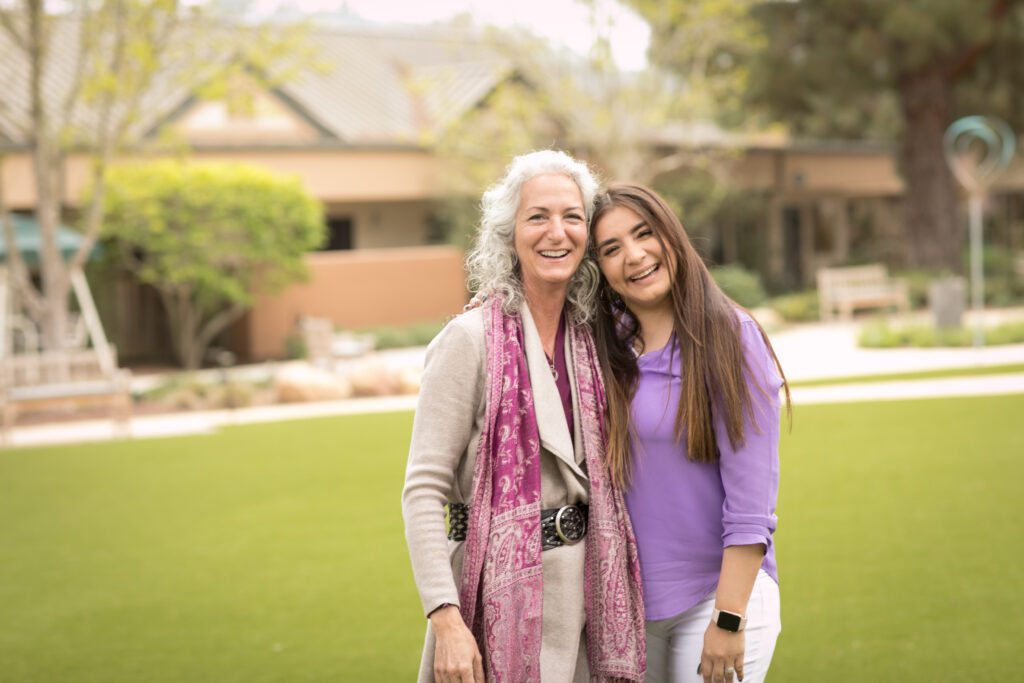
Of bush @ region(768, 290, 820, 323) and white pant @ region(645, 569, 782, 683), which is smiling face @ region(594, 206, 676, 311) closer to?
white pant @ region(645, 569, 782, 683)

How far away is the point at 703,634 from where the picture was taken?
3107mm

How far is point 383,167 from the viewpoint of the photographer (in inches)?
986

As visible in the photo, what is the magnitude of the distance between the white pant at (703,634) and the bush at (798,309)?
2243 centimetres

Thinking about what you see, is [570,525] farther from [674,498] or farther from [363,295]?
[363,295]

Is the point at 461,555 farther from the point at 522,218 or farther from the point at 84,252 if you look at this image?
the point at 84,252

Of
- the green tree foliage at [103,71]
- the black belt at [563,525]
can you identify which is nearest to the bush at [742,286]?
the green tree foliage at [103,71]

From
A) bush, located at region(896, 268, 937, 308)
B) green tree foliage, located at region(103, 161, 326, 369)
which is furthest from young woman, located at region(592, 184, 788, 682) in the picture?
bush, located at region(896, 268, 937, 308)

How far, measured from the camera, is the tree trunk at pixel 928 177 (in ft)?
87.6

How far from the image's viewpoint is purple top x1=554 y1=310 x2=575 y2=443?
311 centimetres

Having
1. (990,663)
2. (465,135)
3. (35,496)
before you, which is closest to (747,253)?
(465,135)

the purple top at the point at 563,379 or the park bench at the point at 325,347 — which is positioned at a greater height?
the purple top at the point at 563,379

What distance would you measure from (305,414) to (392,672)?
10.1 meters

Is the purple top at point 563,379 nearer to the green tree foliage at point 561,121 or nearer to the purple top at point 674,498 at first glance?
the purple top at point 674,498

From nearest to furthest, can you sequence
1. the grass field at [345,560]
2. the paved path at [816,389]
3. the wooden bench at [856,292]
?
the grass field at [345,560] < the paved path at [816,389] < the wooden bench at [856,292]
